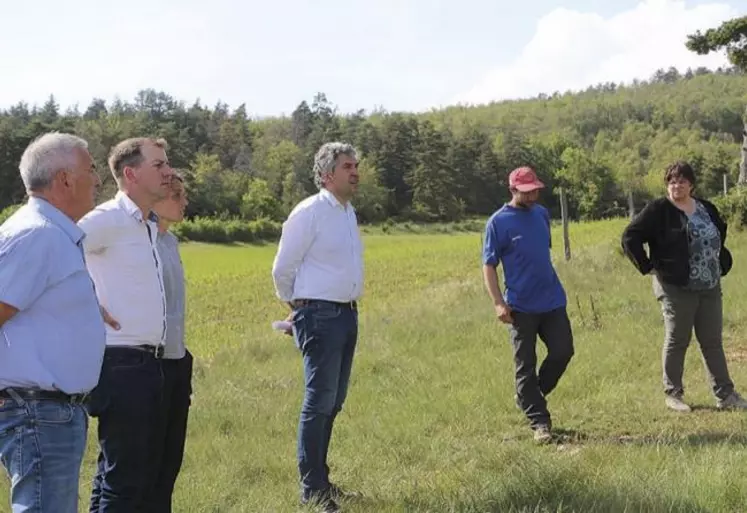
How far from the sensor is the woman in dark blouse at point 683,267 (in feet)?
18.8

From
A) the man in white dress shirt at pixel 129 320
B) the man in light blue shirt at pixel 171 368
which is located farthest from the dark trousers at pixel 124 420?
the man in light blue shirt at pixel 171 368

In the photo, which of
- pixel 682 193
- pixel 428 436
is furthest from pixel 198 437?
pixel 682 193

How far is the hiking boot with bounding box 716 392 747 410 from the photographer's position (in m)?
5.68

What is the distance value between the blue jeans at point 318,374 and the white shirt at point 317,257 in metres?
0.09

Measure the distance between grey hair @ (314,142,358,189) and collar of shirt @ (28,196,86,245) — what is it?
6.02 ft

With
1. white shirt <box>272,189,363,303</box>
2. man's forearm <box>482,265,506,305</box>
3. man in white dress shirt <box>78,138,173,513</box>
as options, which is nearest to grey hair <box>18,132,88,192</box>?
man in white dress shirt <box>78,138,173,513</box>

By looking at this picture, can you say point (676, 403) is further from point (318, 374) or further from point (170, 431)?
point (170, 431)

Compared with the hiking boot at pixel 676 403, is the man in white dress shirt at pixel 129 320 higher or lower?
higher

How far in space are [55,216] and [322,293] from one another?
5.79 ft

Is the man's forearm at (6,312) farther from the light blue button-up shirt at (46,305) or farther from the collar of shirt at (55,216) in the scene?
the collar of shirt at (55,216)

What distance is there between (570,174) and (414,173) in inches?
751

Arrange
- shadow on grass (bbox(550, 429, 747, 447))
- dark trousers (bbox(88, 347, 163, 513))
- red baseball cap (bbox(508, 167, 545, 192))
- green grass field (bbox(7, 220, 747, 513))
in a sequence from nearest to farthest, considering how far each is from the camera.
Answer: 1. dark trousers (bbox(88, 347, 163, 513))
2. green grass field (bbox(7, 220, 747, 513))
3. shadow on grass (bbox(550, 429, 747, 447))
4. red baseball cap (bbox(508, 167, 545, 192))

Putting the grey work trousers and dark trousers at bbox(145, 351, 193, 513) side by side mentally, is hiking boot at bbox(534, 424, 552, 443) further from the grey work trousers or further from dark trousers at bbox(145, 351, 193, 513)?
dark trousers at bbox(145, 351, 193, 513)

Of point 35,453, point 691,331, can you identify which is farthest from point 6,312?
point 691,331
